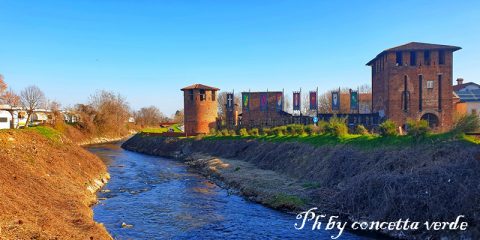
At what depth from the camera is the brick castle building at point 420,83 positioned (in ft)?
139

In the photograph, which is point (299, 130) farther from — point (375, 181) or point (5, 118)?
point (5, 118)

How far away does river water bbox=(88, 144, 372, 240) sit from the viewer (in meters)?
13.5

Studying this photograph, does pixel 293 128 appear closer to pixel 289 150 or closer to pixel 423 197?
pixel 289 150

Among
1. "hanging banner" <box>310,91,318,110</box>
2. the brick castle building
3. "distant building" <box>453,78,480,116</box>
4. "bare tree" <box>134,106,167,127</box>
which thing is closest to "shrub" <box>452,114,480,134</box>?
the brick castle building

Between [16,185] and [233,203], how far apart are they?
10770 mm

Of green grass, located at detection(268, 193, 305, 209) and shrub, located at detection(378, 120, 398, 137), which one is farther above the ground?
shrub, located at detection(378, 120, 398, 137)

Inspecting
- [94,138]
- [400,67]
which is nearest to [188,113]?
[94,138]

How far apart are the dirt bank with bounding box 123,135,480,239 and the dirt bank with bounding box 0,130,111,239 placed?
9583mm

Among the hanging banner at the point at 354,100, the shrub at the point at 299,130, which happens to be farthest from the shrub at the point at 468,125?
the hanging banner at the point at 354,100

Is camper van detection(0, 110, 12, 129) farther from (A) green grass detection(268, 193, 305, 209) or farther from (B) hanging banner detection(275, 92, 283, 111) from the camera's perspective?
(B) hanging banner detection(275, 92, 283, 111)

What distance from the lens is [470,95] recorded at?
2158 inches

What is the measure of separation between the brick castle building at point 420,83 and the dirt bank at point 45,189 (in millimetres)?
36747

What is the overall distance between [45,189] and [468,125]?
876 inches

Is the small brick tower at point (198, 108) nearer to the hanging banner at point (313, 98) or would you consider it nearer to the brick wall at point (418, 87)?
the hanging banner at point (313, 98)
